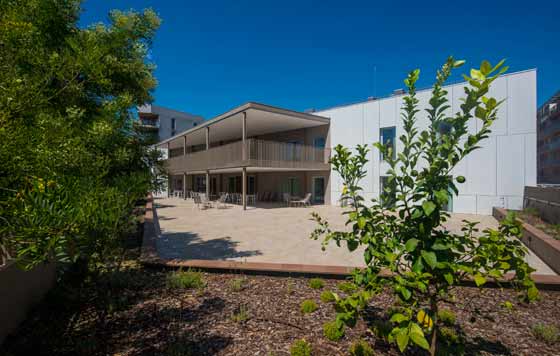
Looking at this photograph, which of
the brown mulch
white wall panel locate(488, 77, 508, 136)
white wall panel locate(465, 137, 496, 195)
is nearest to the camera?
the brown mulch

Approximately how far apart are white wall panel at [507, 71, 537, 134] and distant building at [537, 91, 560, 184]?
129 ft

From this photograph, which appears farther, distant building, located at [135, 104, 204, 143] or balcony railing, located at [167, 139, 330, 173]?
distant building, located at [135, 104, 204, 143]

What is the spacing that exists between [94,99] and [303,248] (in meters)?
5.63

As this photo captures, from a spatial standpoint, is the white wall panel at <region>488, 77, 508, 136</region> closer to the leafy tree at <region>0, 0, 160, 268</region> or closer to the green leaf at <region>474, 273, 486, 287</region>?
the green leaf at <region>474, 273, 486, 287</region>

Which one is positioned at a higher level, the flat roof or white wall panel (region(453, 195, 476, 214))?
the flat roof

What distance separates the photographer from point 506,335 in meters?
2.54

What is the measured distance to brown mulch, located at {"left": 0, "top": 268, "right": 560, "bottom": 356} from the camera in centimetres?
240

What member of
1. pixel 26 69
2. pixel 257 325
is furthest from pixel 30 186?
pixel 257 325

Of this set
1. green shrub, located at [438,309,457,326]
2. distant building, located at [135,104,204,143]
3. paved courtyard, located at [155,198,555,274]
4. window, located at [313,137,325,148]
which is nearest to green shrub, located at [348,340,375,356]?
green shrub, located at [438,309,457,326]

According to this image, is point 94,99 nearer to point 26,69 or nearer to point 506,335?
point 26,69

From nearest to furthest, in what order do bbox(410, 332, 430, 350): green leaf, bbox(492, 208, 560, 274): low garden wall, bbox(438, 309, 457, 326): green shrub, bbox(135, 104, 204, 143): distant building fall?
bbox(410, 332, 430, 350): green leaf
bbox(438, 309, 457, 326): green shrub
bbox(492, 208, 560, 274): low garden wall
bbox(135, 104, 204, 143): distant building

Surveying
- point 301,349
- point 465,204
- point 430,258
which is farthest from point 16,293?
point 465,204

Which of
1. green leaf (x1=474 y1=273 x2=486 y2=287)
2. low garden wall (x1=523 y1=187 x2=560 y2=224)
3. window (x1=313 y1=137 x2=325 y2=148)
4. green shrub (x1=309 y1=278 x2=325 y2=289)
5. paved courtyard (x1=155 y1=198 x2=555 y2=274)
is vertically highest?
window (x1=313 y1=137 x2=325 y2=148)

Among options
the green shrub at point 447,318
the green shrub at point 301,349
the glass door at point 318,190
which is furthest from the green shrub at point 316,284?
the glass door at point 318,190
